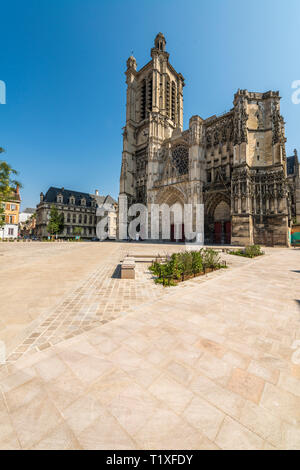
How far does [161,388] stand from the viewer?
5.82 feet

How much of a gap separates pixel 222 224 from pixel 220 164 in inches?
364

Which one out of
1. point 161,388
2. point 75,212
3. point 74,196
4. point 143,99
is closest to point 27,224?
point 74,196

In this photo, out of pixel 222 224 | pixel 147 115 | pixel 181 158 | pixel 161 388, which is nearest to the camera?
pixel 161 388

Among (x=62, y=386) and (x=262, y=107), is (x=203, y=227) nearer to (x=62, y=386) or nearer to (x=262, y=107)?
(x=262, y=107)

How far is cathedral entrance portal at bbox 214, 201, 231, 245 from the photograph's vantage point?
25.4 metres

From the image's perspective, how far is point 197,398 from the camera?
1.66m

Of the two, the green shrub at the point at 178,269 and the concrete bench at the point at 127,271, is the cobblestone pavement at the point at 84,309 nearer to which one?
the concrete bench at the point at 127,271

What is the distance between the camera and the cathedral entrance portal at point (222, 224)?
2539cm

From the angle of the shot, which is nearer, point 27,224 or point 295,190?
point 295,190

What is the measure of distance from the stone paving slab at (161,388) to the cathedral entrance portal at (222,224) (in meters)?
23.8

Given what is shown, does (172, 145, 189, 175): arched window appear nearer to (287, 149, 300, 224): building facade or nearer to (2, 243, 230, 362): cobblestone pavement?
(287, 149, 300, 224): building facade

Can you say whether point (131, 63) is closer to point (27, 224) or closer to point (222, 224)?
point (222, 224)

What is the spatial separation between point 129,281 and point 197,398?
4.51 m
